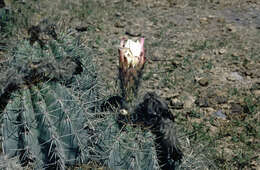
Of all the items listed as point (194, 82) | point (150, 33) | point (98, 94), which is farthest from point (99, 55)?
point (98, 94)

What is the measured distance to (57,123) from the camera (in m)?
1.89

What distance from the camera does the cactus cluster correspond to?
184 centimetres

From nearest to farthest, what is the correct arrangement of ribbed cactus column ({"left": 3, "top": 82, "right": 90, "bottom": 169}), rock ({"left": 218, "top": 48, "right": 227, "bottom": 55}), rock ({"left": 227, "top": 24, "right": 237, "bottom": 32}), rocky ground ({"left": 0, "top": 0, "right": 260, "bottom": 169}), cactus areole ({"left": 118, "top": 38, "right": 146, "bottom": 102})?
cactus areole ({"left": 118, "top": 38, "right": 146, "bottom": 102}) → ribbed cactus column ({"left": 3, "top": 82, "right": 90, "bottom": 169}) → rocky ground ({"left": 0, "top": 0, "right": 260, "bottom": 169}) → rock ({"left": 218, "top": 48, "right": 227, "bottom": 55}) → rock ({"left": 227, "top": 24, "right": 237, "bottom": 32})

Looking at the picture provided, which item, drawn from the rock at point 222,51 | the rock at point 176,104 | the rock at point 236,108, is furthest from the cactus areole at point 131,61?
the rock at point 222,51

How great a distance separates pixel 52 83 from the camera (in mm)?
1944

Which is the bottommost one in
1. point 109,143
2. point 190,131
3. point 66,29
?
point 190,131

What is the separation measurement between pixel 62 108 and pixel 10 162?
489 mm

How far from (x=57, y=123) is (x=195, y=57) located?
217cm

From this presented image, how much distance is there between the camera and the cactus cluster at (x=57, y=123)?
184 cm

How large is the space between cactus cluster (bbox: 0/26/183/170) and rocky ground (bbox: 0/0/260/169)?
33 cm

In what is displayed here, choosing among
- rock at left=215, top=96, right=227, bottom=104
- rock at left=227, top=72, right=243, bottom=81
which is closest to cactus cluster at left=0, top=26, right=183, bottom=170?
rock at left=215, top=96, right=227, bottom=104

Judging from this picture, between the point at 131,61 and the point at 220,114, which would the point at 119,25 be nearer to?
the point at 220,114

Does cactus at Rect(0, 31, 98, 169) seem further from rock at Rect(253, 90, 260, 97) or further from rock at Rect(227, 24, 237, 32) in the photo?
rock at Rect(227, 24, 237, 32)

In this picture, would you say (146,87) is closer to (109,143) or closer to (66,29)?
(66,29)
